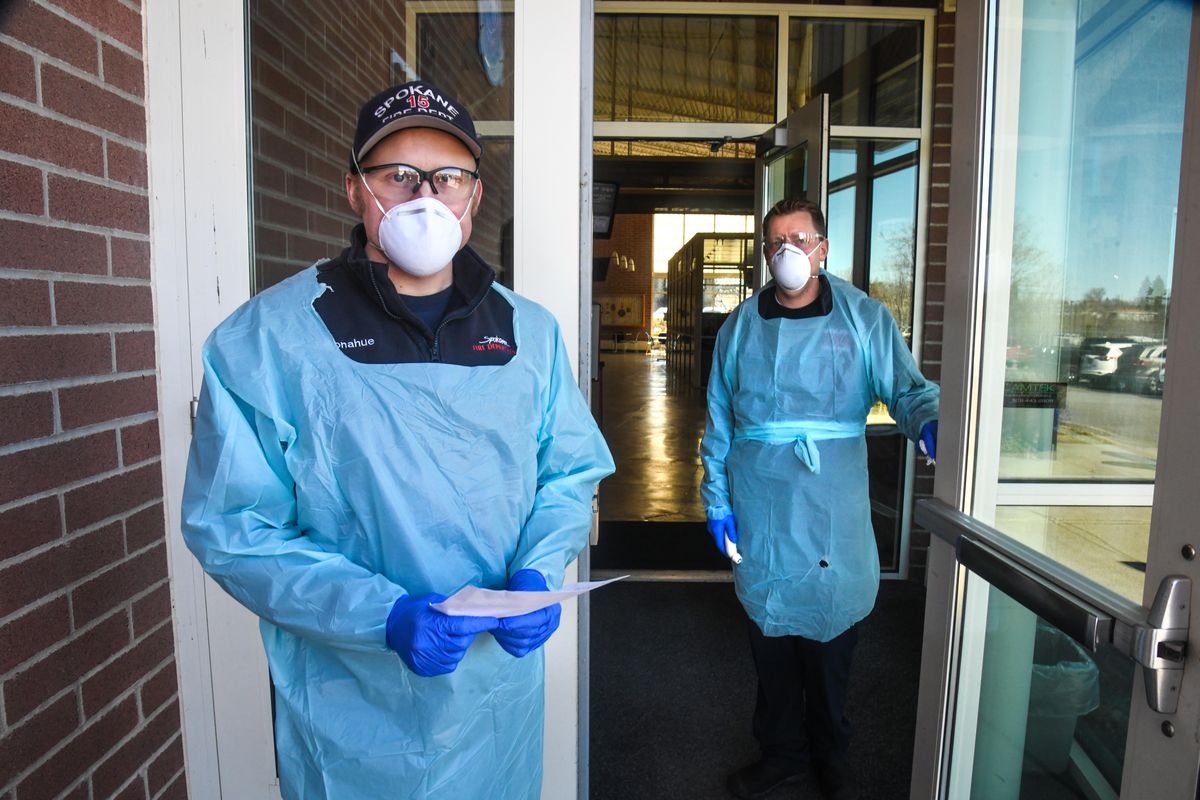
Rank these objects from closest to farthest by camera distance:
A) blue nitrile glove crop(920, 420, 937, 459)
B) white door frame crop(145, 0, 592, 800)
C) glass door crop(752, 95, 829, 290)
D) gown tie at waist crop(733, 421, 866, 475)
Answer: white door frame crop(145, 0, 592, 800)
blue nitrile glove crop(920, 420, 937, 459)
gown tie at waist crop(733, 421, 866, 475)
glass door crop(752, 95, 829, 290)

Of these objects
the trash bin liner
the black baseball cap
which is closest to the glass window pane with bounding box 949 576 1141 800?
the trash bin liner

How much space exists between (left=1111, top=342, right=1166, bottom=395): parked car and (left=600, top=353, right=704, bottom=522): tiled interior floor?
11.0 feet

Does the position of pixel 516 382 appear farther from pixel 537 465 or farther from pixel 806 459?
→ pixel 806 459

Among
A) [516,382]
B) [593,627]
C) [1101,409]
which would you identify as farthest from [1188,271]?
[593,627]

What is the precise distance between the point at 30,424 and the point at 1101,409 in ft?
5.80

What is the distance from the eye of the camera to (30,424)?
1310 millimetres

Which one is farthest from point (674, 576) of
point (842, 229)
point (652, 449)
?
point (652, 449)

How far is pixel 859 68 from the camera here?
385 centimetres

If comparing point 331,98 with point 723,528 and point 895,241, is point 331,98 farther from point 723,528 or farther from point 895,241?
point 895,241

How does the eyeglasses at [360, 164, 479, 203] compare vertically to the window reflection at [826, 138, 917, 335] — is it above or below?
below

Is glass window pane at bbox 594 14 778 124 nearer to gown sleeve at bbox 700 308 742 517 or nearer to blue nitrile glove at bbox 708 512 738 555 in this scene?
gown sleeve at bbox 700 308 742 517

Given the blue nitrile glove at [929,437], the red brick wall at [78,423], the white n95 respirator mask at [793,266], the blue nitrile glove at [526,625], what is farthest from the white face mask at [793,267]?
the red brick wall at [78,423]

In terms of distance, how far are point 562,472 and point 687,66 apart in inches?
170

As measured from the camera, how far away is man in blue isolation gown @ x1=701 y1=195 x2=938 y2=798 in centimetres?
217
